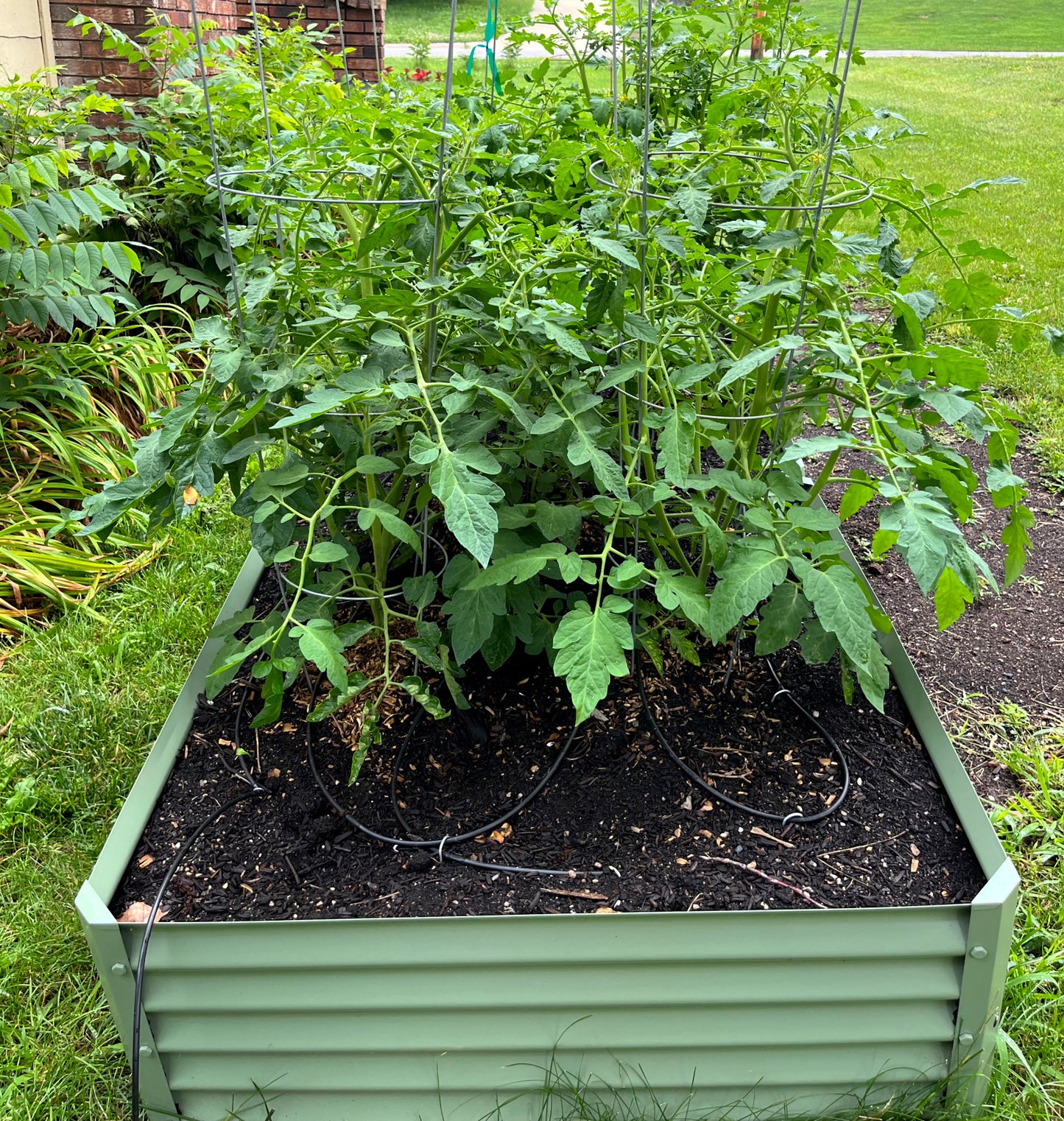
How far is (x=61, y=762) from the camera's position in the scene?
7.04 ft

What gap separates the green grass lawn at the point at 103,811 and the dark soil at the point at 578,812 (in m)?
0.26

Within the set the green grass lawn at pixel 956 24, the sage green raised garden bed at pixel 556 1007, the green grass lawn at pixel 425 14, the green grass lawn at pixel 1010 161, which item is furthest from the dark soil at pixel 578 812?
the green grass lawn at pixel 425 14

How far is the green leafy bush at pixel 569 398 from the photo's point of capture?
4.67ft

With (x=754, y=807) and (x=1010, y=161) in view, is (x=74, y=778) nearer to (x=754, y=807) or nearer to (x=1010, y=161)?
(x=754, y=807)

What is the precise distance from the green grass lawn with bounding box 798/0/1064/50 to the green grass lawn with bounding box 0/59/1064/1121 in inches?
608

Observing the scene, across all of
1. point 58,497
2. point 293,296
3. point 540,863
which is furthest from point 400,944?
point 58,497

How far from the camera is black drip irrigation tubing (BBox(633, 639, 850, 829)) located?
1.70 meters

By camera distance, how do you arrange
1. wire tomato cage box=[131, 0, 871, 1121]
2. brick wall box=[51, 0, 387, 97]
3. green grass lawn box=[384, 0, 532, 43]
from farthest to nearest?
1. green grass lawn box=[384, 0, 532, 43]
2. brick wall box=[51, 0, 387, 97]
3. wire tomato cage box=[131, 0, 871, 1121]

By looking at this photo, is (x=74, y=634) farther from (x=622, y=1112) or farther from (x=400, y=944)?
(x=622, y=1112)

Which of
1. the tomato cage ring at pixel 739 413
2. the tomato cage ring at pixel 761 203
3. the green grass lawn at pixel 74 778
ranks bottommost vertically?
the green grass lawn at pixel 74 778

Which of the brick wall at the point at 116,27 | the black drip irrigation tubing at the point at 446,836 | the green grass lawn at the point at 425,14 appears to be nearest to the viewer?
the black drip irrigation tubing at the point at 446,836

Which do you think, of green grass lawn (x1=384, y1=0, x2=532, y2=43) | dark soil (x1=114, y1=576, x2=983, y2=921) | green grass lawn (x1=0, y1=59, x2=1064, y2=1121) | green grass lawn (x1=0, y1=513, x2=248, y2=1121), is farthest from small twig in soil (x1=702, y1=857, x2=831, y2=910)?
green grass lawn (x1=384, y1=0, x2=532, y2=43)

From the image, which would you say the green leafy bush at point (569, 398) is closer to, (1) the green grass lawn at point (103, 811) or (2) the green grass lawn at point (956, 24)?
(1) the green grass lawn at point (103, 811)

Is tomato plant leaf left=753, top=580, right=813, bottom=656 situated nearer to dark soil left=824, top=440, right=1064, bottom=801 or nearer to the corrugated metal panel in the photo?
the corrugated metal panel
